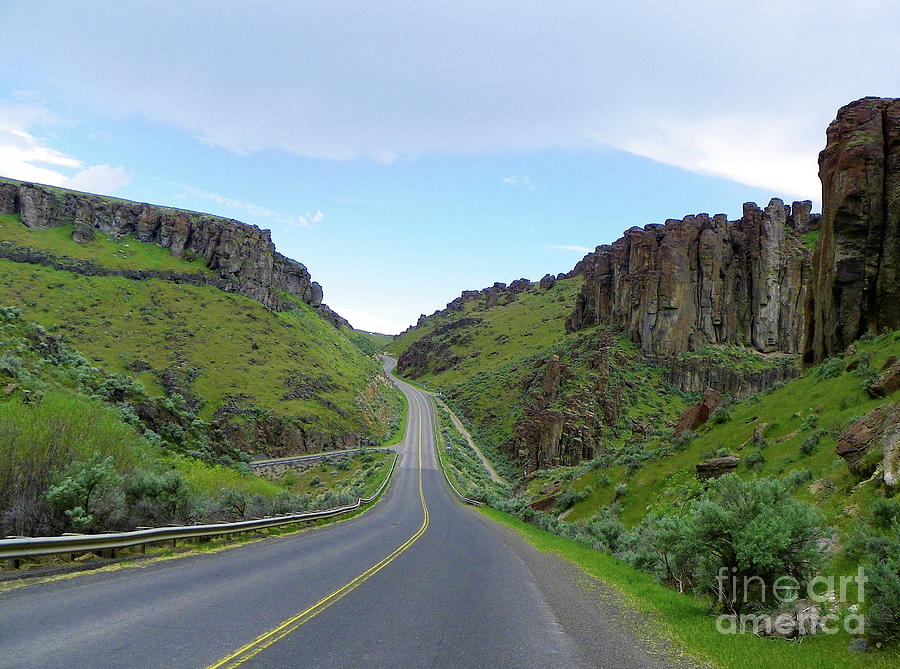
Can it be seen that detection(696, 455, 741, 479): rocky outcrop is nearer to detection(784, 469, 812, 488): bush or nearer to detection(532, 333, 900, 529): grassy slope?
detection(532, 333, 900, 529): grassy slope

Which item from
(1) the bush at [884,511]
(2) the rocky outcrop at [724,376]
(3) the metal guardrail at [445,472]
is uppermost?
(2) the rocky outcrop at [724,376]

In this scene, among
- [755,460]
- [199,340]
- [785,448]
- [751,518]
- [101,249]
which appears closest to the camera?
[751,518]

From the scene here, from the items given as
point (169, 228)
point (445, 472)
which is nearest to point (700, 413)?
point (445, 472)

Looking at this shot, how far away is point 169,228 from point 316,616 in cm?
11259

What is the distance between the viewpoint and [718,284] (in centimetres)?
7294

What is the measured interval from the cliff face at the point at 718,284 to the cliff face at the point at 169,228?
71.5 m

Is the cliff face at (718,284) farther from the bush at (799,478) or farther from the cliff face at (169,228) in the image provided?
the cliff face at (169,228)

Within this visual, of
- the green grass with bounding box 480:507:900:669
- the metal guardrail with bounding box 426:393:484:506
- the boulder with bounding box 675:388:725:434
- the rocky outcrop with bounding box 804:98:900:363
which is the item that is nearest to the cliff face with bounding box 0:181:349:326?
the metal guardrail with bounding box 426:393:484:506

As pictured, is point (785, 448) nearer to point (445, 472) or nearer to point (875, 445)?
point (875, 445)

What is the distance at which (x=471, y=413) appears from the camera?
319ft

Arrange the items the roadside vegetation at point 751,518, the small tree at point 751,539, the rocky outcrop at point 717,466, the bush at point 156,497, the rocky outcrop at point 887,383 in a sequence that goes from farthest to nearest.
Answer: the rocky outcrop at point 717,466, the rocky outcrop at point 887,383, the bush at point 156,497, the small tree at point 751,539, the roadside vegetation at point 751,518

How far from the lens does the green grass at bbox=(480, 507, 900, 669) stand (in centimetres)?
584

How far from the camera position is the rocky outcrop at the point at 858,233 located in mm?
28156

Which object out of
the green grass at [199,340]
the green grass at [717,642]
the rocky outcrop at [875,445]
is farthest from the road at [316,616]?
the green grass at [199,340]
